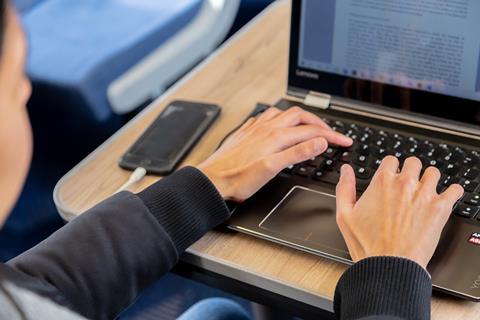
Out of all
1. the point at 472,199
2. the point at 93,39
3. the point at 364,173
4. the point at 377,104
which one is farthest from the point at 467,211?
the point at 93,39

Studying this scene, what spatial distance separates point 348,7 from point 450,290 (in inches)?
14.5

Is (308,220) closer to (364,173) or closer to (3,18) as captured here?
(364,173)

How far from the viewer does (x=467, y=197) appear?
29.2 inches

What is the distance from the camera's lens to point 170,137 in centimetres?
91

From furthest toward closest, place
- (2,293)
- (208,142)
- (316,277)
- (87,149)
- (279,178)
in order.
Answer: (87,149) → (208,142) → (279,178) → (316,277) → (2,293)

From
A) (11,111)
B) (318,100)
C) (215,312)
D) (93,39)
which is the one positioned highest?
(11,111)

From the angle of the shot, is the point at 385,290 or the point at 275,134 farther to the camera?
the point at 275,134

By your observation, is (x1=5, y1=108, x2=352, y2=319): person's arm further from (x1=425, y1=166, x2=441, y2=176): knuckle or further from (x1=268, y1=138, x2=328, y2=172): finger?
(x1=425, y1=166, x2=441, y2=176): knuckle

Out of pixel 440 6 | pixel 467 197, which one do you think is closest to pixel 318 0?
pixel 440 6

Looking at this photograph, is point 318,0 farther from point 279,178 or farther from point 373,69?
point 279,178

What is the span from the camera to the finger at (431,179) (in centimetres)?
73

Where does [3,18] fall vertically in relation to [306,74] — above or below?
above

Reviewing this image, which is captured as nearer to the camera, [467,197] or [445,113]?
[467,197]

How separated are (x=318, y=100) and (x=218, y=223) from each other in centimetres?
25
